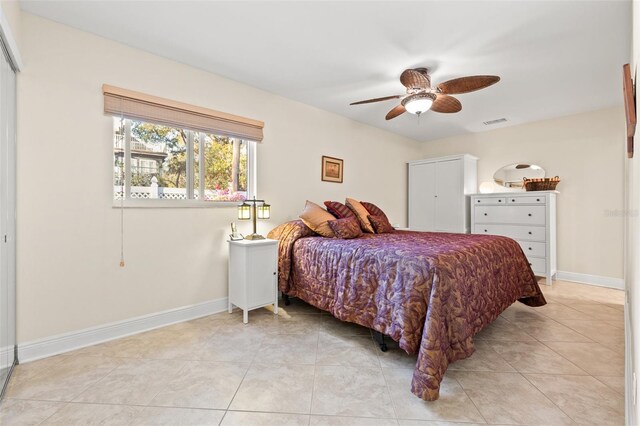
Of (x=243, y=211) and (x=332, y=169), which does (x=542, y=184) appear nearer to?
(x=332, y=169)

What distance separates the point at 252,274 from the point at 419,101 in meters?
2.12

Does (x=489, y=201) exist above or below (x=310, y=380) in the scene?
above

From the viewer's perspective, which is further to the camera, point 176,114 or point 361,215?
point 361,215

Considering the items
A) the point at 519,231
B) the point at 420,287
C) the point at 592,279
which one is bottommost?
the point at 592,279

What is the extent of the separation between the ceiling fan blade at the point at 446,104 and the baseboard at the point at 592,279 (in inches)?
122

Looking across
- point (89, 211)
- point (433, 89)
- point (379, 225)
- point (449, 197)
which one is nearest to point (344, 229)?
point (379, 225)

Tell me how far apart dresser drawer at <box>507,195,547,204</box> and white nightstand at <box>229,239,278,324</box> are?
3472 mm

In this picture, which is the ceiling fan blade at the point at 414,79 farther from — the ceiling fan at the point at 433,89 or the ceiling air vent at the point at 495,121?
the ceiling air vent at the point at 495,121

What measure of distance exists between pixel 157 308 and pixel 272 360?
123 cm

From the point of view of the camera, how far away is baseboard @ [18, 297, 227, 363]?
73.7 inches

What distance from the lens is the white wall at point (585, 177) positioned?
356 cm

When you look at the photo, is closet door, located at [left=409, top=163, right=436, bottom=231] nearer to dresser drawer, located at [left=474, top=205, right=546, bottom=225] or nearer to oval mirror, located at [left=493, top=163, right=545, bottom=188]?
dresser drawer, located at [left=474, top=205, right=546, bottom=225]

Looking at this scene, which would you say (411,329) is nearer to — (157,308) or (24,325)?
(157,308)

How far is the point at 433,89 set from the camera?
7.89 ft
